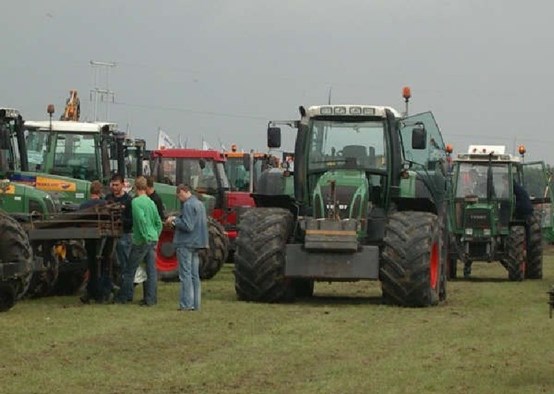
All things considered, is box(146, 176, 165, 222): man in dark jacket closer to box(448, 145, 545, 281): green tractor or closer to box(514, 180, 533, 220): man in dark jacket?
box(448, 145, 545, 281): green tractor

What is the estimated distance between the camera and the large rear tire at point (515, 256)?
85.6 ft

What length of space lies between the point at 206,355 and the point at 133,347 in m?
0.88

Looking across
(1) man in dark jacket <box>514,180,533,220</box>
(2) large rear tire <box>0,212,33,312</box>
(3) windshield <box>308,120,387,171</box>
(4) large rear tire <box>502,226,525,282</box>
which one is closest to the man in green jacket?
(2) large rear tire <box>0,212,33,312</box>

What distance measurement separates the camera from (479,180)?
90.4 feet

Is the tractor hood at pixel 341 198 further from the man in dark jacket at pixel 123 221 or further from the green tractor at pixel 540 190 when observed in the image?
the green tractor at pixel 540 190

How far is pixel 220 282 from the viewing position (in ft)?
76.0

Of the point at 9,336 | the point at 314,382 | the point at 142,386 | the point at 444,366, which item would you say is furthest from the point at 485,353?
the point at 9,336

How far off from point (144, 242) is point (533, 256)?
37.1 ft

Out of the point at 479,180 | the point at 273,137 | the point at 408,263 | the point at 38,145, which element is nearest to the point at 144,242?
the point at 273,137

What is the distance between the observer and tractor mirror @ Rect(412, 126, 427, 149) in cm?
1889

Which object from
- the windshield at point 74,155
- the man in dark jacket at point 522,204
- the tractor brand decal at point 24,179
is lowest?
the man in dark jacket at point 522,204

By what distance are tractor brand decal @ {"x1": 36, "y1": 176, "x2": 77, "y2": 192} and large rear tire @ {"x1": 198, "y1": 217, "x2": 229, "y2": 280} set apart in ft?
8.13

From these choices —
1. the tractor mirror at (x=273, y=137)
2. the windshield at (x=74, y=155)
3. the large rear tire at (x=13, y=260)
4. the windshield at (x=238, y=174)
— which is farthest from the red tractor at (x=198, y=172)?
the large rear tire at (x=13, y=260)

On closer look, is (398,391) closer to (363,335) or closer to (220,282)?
(363,335)
